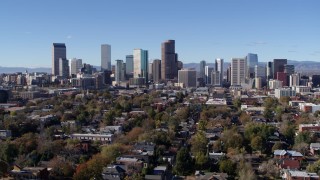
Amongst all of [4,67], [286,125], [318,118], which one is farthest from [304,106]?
[4,67]

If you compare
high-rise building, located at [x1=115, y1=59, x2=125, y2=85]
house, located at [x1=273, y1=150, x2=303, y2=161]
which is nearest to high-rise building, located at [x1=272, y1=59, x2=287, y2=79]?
high-rise building, located at [x1=115, y1=59, x2=125, y2=85]

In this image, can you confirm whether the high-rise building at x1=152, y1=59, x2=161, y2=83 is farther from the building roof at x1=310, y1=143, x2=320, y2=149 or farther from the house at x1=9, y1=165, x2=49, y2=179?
the house at x1=9, y1=165, x2=49, y2=179

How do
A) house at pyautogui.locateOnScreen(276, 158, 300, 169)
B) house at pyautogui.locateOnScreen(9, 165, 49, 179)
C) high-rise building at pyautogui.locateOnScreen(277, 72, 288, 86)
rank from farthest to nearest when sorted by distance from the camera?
1. high-rise building at pyautogui.locateOnScreen(277, 72, 288, 86)
2. house at pyautogui.locateOnScreen(276, 158, 300, 169)
3. house at pyautogui.locateOnScreen(9, 165, 49, 179)

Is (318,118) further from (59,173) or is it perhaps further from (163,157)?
(59,173)

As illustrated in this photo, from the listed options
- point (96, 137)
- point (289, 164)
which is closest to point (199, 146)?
point (289, 164)

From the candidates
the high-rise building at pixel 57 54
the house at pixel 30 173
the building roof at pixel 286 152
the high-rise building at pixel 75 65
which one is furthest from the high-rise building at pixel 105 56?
the house at pixel 30 173

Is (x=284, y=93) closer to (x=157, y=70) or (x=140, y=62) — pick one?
(x=157, y=70)

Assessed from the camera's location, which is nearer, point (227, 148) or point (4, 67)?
point (227, 148)
